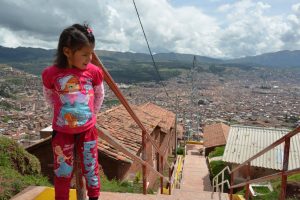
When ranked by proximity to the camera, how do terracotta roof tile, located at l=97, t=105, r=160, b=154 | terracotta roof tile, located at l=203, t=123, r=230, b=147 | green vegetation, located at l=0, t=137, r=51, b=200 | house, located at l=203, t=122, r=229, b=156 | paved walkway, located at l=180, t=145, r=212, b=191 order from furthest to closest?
terracotta roof tile, located at l=203, t=123, r=230, b=147 < house, located at l=203, t=122, r=229, b=156 < paved walkway, located at l=180, t=145, r=212, b=191 < terracotta roof tile, located at l=97, t=105, r=160, b=154 < green vegetation, located at l=0, t=137, r=51, b=200

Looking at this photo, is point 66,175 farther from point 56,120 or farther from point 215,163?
point 215,163


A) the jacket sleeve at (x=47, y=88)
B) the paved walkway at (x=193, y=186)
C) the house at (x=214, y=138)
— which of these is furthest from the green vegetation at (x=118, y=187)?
the house at (x=214, y=138)

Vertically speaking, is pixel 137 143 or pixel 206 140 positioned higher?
pixel 137 143

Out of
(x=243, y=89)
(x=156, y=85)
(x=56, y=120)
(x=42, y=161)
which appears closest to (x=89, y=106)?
(x=56, y=120)

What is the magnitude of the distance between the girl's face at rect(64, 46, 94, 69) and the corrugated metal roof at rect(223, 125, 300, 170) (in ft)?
45.6

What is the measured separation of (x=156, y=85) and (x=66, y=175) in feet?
443

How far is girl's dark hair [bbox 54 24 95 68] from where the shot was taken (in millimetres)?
2119

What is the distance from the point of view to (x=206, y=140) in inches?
1041

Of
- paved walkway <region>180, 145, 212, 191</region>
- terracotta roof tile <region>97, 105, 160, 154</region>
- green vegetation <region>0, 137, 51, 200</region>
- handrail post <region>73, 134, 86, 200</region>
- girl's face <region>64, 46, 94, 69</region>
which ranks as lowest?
paved walkway <region>180, 145, 212, 191</region>

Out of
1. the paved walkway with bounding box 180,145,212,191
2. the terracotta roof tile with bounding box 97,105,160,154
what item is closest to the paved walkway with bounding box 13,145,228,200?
the paved walkway with bounding box 180,145,212,191

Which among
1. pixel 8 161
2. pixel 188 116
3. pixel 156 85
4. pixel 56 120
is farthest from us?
pixel 156 85

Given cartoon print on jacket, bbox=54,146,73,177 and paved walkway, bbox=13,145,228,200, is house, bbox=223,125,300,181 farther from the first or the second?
cartoon print on jacket, bbox=54,146,73,177

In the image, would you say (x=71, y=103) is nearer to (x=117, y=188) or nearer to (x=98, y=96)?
(x=98, y=96)

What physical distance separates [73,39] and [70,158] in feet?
2.54
